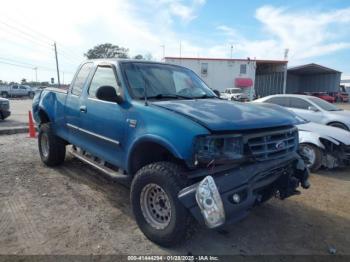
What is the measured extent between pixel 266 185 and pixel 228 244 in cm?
79

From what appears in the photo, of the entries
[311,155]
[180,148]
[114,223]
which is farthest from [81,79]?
[311,155]

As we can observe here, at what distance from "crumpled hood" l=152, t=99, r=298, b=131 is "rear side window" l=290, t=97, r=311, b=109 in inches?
284

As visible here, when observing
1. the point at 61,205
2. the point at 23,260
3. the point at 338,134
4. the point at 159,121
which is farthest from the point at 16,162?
the point at 338,134

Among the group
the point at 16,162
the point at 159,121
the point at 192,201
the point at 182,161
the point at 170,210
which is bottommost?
the point at 16,162

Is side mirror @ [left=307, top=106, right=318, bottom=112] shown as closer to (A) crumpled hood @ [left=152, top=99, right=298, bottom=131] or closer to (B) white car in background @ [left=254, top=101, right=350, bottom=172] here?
(B) white car in background @ [left=254, top=101, right=350, bottom=172]

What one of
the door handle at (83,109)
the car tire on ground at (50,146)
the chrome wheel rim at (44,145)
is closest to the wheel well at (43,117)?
the car tire on ground at (50,146)

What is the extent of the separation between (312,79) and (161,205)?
53.8 metres

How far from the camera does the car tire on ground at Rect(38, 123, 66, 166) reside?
612 centimetres

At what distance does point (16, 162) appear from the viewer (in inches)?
267

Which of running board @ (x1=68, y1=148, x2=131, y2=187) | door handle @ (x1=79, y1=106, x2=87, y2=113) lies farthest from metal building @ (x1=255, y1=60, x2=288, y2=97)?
running board @ (x1=68, y1=148, x2=131, y2=187)

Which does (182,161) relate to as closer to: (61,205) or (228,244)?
(228,244)

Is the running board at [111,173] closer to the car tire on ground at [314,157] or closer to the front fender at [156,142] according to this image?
the front fender at [156,142]

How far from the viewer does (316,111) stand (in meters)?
10.3

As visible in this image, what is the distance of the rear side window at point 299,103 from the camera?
10.6 metres
